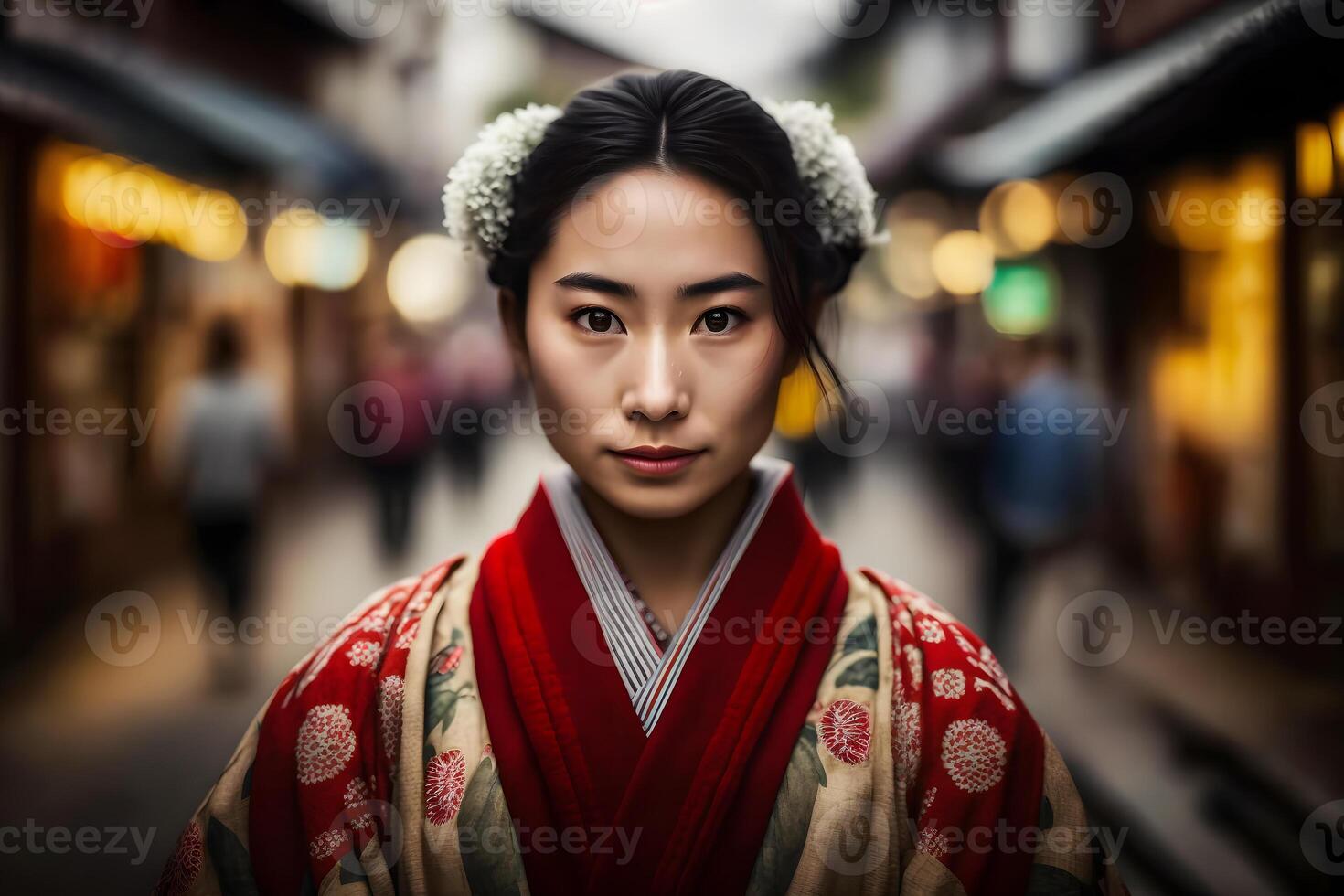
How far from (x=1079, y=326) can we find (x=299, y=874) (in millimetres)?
9019

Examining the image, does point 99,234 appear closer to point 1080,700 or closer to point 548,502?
point 548,502

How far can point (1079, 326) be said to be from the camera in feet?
→ 28.1

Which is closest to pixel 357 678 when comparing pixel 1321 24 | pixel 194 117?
pixel 1321 24

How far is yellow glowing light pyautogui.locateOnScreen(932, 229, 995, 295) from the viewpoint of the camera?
10156 millimetres
